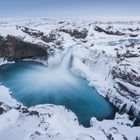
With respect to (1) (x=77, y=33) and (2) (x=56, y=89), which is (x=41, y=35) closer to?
(1) (x=77, y=33)

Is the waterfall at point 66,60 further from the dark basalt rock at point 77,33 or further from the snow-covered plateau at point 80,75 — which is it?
the dark basalt rock at point 77,33

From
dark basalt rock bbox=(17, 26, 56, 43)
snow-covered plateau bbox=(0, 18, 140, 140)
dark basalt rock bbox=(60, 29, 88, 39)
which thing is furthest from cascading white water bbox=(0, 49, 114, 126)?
dark basalt rock bbox=(60, 29, 88, 39)

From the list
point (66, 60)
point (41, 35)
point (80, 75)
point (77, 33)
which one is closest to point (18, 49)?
point (41, 35)

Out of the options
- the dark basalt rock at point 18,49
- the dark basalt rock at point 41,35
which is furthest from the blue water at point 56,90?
the dark basalt rock at point 41,35

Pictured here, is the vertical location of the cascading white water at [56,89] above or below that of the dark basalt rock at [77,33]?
below

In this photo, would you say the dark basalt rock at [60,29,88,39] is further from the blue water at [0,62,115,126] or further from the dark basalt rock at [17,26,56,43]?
the blue water at [0,62,115,126]

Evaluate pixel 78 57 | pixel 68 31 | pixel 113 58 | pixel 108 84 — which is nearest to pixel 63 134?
pixel 108 84
